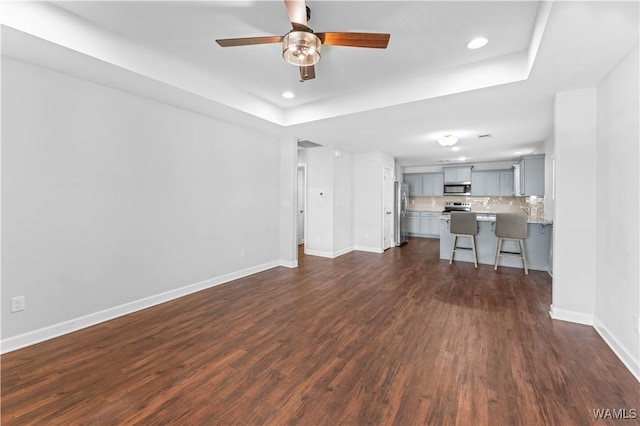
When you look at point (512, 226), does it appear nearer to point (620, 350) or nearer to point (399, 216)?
point (620, 350)

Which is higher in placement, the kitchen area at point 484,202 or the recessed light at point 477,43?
the recessed light at point 477,43

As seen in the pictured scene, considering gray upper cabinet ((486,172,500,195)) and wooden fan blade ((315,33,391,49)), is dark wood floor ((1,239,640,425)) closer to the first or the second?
wooden fan blade ((315,33,391,49))

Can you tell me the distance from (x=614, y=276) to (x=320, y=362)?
268 cm

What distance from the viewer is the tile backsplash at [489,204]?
23.6 feet

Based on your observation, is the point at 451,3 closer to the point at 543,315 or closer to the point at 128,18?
the point at 128,18

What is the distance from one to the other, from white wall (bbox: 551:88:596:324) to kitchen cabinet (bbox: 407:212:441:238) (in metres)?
6.11

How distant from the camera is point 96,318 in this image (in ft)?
9.00

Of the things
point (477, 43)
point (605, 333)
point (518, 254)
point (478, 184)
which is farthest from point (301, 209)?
point (605, 333)

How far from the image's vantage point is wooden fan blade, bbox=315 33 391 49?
74.1 inches

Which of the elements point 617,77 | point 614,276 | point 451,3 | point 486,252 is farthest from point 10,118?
point 486,252

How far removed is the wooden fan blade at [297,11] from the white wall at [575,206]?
288 centimetres

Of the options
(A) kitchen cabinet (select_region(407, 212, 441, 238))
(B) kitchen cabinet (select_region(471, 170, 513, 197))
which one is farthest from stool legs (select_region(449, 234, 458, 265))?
(B) kitchen cabinet (select_region(471, 170, 513, 197))

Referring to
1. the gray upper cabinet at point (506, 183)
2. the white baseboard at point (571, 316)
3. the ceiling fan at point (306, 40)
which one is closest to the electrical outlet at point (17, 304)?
the ceiling fan at point (306, 40)

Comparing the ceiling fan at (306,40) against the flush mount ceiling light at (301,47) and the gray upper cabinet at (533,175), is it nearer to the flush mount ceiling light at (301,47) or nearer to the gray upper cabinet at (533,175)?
the flush mount ceiling light at (301,47)
